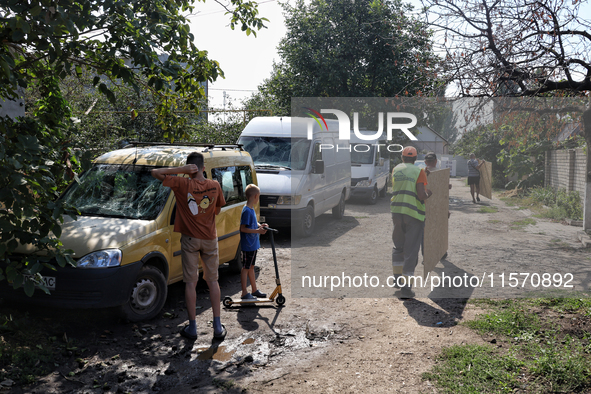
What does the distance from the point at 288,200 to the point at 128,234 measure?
4.99m

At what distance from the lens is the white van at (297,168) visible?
1036 centimetres

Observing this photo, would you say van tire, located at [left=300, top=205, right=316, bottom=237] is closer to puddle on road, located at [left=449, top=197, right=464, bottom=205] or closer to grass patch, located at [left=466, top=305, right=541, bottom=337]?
puddle on road, located at [left=449, top=197, right=464, bottom=205]

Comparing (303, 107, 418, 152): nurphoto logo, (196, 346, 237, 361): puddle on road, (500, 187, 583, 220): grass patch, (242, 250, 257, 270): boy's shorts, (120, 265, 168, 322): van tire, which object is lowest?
(196, 346, 237, 361): puddle on road

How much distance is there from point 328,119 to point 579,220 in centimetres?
643

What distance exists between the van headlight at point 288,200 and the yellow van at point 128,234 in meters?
2.59

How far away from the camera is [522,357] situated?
4586mm

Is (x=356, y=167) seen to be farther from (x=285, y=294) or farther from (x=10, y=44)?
(x=10, y=44)

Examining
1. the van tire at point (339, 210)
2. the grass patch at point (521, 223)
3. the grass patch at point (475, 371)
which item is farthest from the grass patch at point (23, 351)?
the grass patch at point (521, 223)

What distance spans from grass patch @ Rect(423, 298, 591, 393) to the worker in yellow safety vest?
1346 millimetres

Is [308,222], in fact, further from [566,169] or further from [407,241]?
[566,169]

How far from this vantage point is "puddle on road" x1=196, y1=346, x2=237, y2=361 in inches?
194

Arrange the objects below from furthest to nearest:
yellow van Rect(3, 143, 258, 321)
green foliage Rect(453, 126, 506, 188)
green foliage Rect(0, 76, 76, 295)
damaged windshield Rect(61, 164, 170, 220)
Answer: green foliage Rect(453, 126, 506, 188) → damaged windshield Rect(61, 164, 170, 220) → yellow van Rect(3, 143, 258, 321) → green foliage Rect(0, 76, 76, 295)

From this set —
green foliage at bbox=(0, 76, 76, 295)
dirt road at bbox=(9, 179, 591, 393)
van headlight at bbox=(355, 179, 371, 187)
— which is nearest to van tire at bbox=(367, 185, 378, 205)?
van headlight at bbox=(355, 179, 371, 187)

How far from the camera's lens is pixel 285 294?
717 cm
